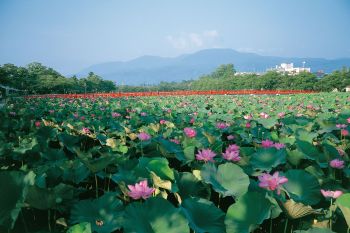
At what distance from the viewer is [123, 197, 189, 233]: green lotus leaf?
1075mm

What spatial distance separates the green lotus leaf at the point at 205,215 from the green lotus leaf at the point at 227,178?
0.16m

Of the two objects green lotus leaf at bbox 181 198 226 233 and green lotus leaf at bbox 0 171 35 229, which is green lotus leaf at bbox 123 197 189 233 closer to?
green lotus leaf at bbox 181 198 226 233

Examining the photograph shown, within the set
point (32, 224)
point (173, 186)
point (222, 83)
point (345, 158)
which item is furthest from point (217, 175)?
point (222, 83)

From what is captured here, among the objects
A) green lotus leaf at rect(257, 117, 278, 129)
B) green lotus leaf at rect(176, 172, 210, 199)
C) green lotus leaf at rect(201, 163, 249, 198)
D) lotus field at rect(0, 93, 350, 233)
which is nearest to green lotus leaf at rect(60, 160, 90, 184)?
lotus field at rect(0, 93, 350, 233)

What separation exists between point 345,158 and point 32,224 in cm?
192

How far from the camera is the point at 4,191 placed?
1318 mm

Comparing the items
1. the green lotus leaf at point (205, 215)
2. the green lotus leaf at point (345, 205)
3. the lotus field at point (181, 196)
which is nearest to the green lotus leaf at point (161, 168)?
the lotus field at point (181, 196)

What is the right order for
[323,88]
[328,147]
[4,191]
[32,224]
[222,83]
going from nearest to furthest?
1. [4,191]
2. [32,224]
3. [328,147]
4. [323,88]
5. [222,83]

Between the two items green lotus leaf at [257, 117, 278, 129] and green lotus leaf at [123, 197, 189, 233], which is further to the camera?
green lotus leaf at [257, 117, 278, 129]

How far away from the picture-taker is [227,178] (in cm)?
151

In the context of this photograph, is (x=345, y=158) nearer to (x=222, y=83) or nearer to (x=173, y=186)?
(x=173, y=186)

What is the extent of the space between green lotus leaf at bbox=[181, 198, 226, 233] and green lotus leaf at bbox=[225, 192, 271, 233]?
3.4 inches

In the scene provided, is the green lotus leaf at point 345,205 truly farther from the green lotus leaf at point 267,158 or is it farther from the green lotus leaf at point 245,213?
the green lotus leaf at point 267,158

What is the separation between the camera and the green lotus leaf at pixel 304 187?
1.44m
